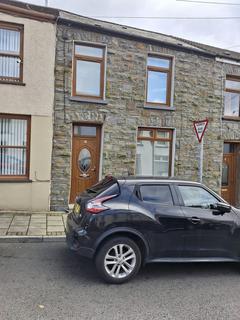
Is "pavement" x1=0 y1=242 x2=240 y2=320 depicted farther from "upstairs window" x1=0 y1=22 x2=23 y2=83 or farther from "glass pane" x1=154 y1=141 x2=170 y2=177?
"glass pane" x1=154 y1=141 x2=170 y2=177

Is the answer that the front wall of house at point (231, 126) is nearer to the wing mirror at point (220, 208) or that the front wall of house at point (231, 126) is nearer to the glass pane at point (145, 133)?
the glass pane at point (145, 133)

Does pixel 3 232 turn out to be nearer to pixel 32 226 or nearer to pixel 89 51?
pixel 32 226

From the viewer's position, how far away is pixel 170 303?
425 centimetres

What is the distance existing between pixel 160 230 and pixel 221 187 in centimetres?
810

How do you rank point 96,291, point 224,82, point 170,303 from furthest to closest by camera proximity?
point 224,82
point 96,291
point 170,303

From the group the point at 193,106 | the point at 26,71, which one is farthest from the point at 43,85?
the point at 193,106

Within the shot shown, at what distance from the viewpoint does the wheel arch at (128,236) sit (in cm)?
486

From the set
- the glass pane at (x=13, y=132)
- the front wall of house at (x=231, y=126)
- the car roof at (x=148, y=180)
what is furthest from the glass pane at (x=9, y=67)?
the front wall of house at (x=231, y=126)

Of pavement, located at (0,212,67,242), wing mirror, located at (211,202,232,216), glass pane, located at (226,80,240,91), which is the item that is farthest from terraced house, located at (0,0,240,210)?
wing mirror, located at (211,202,232,216)

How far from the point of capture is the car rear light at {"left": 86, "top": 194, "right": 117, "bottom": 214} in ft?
16.3

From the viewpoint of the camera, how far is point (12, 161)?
9555 mm

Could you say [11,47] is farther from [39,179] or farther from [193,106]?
[193,106]

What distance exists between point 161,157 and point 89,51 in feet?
13.8

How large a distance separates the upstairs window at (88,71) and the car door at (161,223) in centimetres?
560
